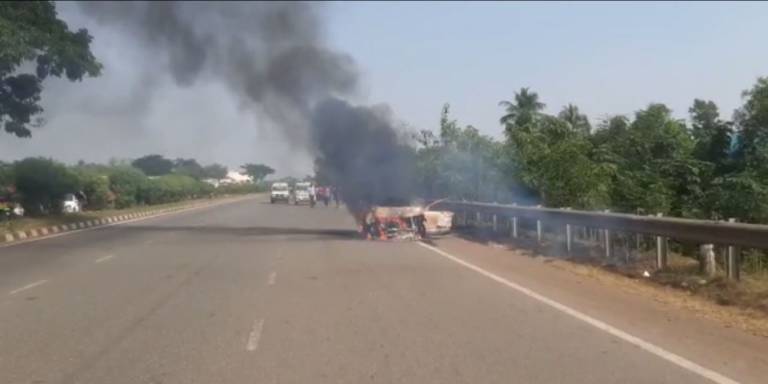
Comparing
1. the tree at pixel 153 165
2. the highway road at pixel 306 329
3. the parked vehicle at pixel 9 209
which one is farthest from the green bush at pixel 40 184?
the tree at pixel 153 165

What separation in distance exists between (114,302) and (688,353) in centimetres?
707

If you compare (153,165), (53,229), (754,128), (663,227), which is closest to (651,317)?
(663,227)

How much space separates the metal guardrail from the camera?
11195mm

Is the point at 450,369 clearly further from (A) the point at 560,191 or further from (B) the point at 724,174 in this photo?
(B) the point at 724,174

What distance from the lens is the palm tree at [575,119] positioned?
A: 39.3 m

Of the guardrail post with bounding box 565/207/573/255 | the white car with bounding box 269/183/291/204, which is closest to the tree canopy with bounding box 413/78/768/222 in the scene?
the guardrail post with bounding box 565/207/573/255

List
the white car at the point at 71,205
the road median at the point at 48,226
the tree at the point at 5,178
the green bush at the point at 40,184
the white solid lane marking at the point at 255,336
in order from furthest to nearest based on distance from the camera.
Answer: the white car at the point at 71,205 → the green bush at the point at 40,184 → the tree at the point at 5,178 → the road median at the point at 48,226 → the white solid lane marking at the point at 255,336

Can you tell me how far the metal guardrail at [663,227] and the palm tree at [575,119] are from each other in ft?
59.9

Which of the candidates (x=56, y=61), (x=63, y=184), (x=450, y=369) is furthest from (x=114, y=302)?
(x=63, y=184)

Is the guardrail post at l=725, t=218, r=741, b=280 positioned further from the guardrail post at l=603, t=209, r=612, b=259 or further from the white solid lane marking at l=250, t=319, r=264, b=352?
the white solid lane marking at l=250, t=319, r=264, b=352

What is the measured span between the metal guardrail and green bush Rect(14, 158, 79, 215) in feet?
81.8

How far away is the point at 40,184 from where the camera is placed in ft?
127

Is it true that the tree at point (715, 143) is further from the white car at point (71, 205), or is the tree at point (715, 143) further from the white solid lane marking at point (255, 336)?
A: the white car at point (71, 205)

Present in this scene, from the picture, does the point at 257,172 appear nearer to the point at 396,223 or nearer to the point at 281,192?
the point at 281,192
